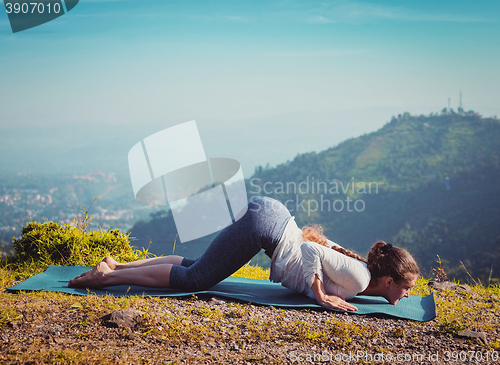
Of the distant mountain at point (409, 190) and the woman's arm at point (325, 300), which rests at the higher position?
the woman's arm at point (325, 300)

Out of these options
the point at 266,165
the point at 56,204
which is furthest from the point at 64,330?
the point at 266,165

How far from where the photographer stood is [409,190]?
147 feet

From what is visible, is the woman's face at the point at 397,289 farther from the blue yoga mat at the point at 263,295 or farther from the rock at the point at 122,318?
the rock at the point at 122,318

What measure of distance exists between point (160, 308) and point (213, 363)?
0.74m

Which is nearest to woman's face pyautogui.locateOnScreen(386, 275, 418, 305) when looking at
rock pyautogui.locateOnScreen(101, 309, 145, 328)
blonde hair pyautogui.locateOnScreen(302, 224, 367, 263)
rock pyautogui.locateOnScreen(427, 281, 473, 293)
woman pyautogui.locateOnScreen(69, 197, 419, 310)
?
woman pyautogui.locateOnScreen(69, 197, 419, 310)

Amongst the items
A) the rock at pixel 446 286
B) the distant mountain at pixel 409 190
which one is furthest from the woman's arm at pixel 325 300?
the distant mountain at pixel 409 190

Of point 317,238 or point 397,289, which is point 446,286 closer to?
point 397,289

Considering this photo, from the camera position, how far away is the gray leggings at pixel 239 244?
99.7 inches

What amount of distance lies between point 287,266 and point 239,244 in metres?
0.39

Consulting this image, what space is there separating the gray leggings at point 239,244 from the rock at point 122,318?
64 centimetres

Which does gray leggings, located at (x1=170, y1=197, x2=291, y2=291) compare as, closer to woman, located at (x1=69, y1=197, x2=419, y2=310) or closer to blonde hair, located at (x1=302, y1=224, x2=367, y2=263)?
woman, located at (x1=69, y1=197, x2=419, y2=310)

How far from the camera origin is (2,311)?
211 cm

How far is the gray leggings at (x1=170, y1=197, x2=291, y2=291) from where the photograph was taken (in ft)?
8.31

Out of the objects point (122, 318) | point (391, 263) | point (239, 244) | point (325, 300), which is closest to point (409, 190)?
point (391, 263)
